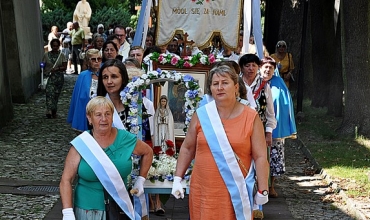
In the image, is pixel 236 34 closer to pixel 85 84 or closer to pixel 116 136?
pixel 85 84

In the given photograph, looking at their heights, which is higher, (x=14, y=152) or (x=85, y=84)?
(x=85, y=84)

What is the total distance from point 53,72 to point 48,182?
236 inches

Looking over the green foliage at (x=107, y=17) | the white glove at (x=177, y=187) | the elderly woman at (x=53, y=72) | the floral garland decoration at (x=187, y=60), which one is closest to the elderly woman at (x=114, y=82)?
the white glove at (x=177, y=187)

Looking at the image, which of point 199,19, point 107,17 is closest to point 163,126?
point 199,19

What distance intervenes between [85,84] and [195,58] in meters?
2.20

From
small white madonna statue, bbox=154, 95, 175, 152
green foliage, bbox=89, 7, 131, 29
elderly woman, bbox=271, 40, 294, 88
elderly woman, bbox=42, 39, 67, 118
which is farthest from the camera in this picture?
green foliage, bbox=89, 7, 131, 29

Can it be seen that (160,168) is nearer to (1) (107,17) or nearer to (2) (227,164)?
(2) (227,164)

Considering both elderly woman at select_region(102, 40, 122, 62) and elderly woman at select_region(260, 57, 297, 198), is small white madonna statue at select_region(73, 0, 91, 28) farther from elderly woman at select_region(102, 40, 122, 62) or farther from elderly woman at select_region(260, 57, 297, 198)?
elderly woman at select_region(260, 57, 297, 198)

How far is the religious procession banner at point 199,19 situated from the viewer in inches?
439

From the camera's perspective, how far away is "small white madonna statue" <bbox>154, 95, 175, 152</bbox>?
7.61 m

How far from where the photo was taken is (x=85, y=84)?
9.99 meters

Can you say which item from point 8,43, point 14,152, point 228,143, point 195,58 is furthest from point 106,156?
point 8,43

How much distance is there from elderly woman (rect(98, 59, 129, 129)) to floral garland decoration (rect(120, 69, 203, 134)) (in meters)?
0.06

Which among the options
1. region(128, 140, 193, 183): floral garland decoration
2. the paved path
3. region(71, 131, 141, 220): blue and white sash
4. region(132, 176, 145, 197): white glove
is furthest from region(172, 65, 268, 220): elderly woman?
the paved path
